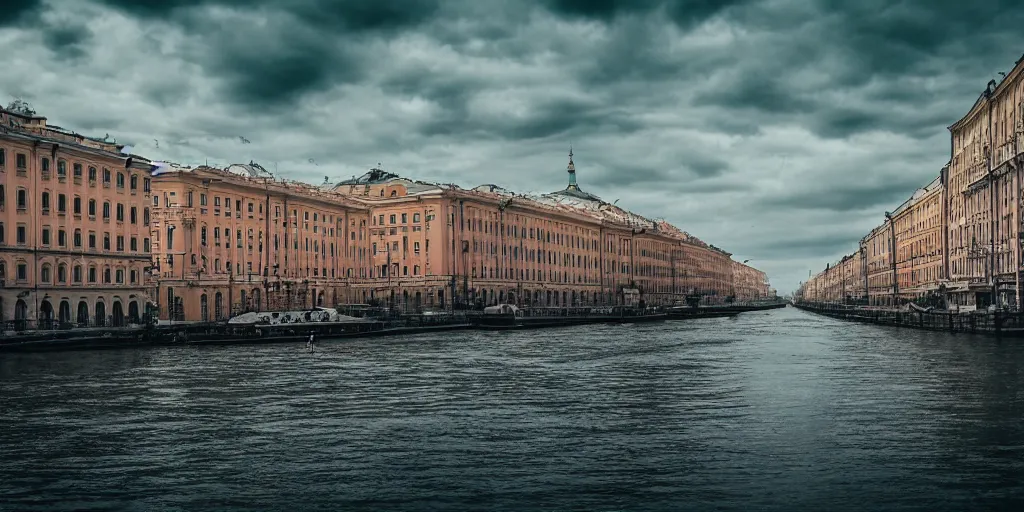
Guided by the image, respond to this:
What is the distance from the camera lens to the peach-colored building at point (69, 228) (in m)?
73.4

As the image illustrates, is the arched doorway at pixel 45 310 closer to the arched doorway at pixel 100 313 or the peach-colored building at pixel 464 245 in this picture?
the arched doorway at pixel 100 313

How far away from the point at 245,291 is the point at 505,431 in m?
87.5

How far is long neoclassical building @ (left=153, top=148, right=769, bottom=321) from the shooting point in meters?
99.9

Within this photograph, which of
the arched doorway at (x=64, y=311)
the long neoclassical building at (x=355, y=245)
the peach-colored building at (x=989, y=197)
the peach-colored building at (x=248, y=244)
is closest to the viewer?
the peach-colored building at (x=989, y=197)

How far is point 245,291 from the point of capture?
107 meters

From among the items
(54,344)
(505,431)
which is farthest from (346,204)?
(505,431)

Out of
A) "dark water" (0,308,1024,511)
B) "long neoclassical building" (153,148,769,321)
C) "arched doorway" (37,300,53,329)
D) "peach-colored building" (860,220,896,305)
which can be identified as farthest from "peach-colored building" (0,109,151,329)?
"peach-colored building" (860,220,896,305)

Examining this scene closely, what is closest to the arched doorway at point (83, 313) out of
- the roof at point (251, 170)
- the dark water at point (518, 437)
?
the dark water at point (518, 437)

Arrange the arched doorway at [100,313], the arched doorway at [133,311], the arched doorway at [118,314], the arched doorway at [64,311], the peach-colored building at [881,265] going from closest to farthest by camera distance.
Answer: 1. the arched doorway at [64,311]
2. the arched doorway at [100,313]
3. the arched doorway at [118,314]
4. the arched doorway at [133,311]
5. the peach-colored building at [881,265]

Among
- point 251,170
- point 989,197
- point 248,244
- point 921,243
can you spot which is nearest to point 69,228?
point 248,244

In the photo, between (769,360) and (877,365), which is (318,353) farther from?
(877,365)

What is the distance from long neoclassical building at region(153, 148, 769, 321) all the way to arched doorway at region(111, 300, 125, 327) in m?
10.9

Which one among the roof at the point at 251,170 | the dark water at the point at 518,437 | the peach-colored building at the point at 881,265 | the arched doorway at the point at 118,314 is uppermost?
the roof at the point at 251,170

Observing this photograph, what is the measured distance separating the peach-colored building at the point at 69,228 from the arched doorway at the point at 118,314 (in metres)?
0.09
